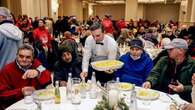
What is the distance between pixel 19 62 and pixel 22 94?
0.33m

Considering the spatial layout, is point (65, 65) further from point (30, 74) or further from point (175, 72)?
point (175, 72)

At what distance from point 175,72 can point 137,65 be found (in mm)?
530

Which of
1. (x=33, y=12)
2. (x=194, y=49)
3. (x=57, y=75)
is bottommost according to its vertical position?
(x=57, y=75)

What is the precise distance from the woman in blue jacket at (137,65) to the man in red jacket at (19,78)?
1207 millimetres

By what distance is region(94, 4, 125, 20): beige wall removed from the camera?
2408cm

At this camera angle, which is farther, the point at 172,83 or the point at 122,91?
the point at 172,83

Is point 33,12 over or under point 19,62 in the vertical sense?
Answer: over

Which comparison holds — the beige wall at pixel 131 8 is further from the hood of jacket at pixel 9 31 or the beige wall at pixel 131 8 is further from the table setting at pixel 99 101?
the table setting at pixel 99 101

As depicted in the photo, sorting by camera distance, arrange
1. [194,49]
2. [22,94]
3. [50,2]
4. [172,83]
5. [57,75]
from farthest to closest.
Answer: [50,2]
[194,49]
[57,75]
[172,83]
[22,94]

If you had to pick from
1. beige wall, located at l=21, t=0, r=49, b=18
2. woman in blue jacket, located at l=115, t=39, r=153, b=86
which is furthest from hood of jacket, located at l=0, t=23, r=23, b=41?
beige wall, located at l=21, t=0, r=49, b=18

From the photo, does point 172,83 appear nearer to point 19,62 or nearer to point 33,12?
point 19,62

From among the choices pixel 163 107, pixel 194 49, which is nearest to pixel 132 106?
pixel 163 107

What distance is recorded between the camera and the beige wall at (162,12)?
2264 cm

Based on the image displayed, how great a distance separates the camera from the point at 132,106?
1959mm
